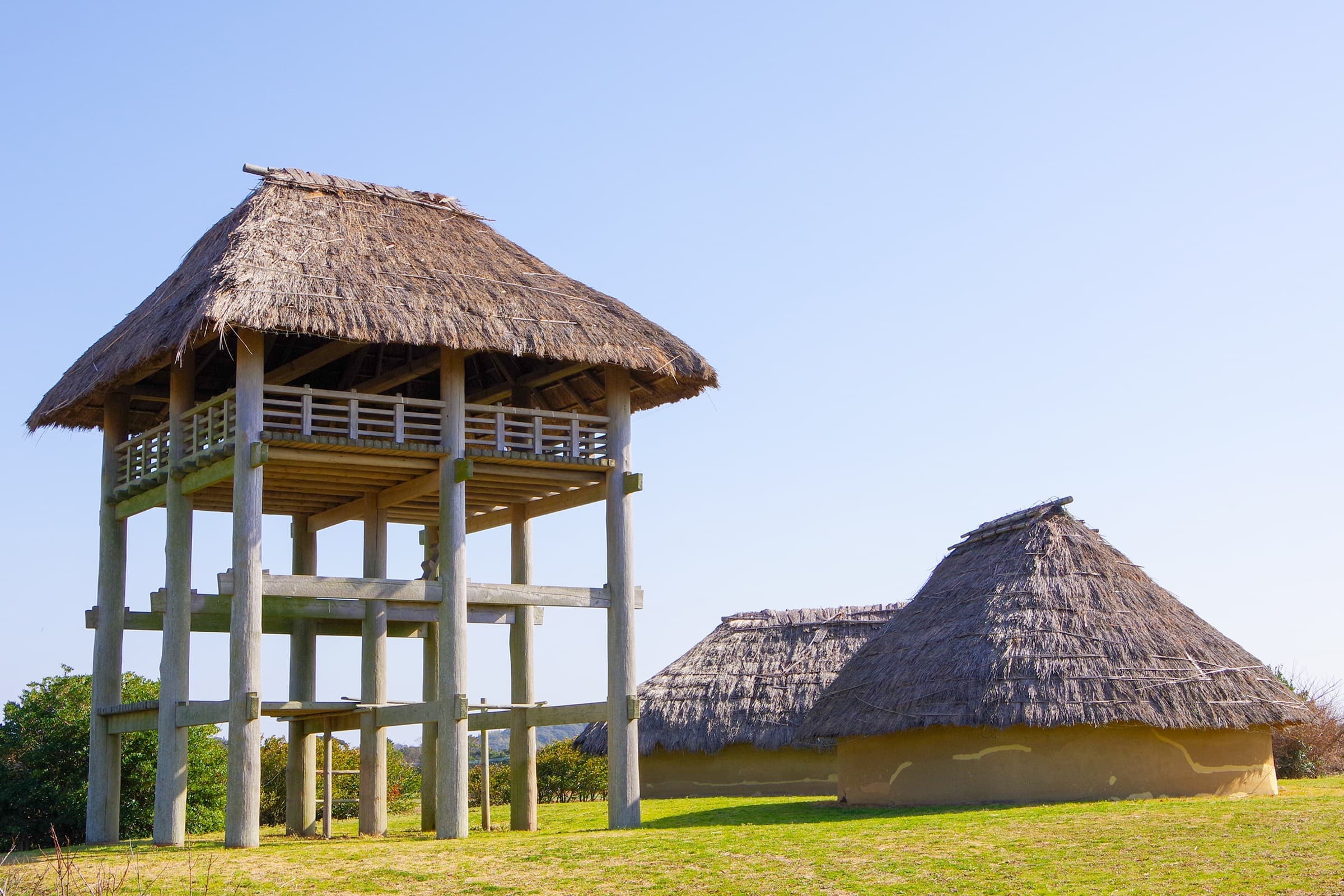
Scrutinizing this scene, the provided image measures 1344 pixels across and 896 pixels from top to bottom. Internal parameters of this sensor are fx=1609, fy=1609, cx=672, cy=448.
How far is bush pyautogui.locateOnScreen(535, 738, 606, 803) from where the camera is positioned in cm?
3534

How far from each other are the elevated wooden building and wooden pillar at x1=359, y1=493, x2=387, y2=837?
0.12ft

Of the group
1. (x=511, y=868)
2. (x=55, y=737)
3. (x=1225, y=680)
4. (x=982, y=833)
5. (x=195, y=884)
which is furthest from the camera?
(x=55, y=737)

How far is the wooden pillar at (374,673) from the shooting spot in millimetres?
21188

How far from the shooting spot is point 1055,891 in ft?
42.7

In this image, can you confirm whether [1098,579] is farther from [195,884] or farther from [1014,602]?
[195,884]

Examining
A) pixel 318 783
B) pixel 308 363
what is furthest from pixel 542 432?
pixel 318 783

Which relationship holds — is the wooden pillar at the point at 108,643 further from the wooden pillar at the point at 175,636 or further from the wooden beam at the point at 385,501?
the wooden beam at the point at 385,501

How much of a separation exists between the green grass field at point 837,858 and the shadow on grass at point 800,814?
0.64ft

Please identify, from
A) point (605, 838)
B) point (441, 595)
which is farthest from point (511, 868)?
point (441, 595)

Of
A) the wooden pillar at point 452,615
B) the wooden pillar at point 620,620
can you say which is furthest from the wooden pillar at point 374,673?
the wooden pillar at point 620,620

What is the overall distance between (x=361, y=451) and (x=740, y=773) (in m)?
13.1

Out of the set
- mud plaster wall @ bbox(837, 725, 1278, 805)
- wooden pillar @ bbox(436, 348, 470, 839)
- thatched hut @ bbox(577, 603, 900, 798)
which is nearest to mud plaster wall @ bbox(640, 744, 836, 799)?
thatched hut @ bbox(577, 603, 900, 798)

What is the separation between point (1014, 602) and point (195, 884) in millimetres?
11753

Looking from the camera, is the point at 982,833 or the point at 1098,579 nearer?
the point at 982,833
